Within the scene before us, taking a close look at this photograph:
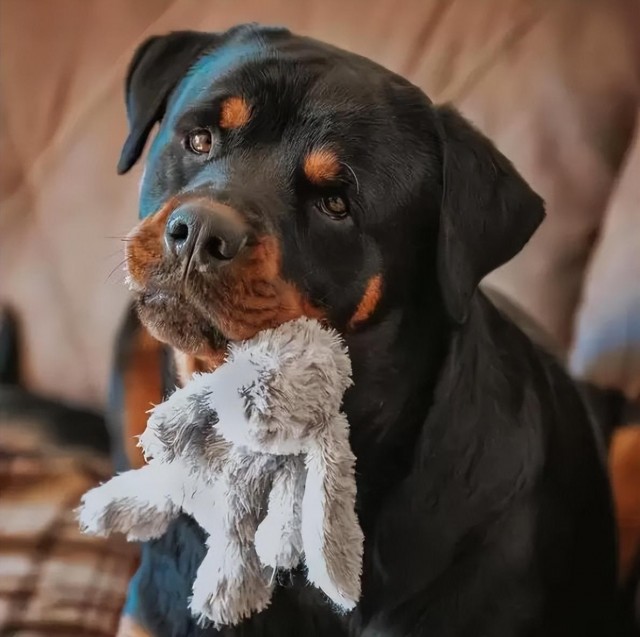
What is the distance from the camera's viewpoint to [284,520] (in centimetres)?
81

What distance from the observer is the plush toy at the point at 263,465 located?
0.79m

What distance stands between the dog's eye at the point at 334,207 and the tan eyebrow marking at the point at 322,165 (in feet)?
0.07

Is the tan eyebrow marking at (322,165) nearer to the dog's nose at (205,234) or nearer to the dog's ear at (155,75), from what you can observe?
the dog's nose at (205,234)

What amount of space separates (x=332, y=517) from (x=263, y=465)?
74 millimetres

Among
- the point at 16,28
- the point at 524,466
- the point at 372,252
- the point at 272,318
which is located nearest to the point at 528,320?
the point at 524,466

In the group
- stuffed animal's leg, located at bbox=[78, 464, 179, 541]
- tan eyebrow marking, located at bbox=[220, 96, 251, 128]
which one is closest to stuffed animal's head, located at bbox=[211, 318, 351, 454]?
stuffed animal's leg, located at bbox=[78, 464, 179, 541]

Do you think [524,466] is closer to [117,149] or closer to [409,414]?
[409,414]

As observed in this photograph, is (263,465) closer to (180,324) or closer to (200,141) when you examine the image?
(180,324)

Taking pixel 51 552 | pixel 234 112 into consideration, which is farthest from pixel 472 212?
pixel 51 552

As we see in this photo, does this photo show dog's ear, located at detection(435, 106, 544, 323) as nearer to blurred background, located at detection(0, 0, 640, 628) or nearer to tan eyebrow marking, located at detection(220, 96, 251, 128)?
tan eyebrow marking, located at detection(220, 96, 251, 128)

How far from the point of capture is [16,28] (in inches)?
63.4

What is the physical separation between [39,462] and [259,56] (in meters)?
0.84

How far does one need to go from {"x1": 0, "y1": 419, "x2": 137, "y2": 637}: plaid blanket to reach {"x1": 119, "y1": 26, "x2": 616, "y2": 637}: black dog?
166 mm

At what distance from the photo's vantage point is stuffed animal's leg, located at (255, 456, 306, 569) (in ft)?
2.64
